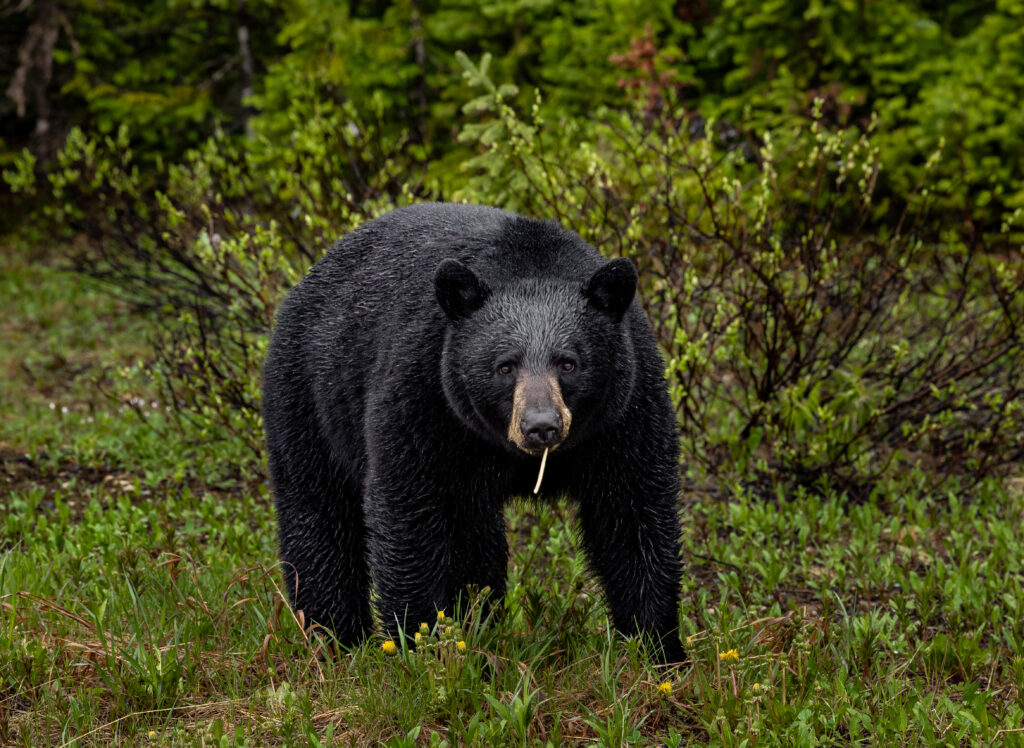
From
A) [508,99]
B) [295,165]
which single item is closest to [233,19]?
[508,99]

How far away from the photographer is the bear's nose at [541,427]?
10.5 ft

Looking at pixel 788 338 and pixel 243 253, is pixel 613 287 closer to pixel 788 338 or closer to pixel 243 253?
pixel 788 338

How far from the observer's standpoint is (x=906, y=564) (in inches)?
204

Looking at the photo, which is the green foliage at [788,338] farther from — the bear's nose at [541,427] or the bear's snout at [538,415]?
the bear's nose at [541,427]

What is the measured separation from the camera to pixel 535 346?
3.43m

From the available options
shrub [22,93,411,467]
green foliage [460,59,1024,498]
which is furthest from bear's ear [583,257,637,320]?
shrub [22,93,411,467]

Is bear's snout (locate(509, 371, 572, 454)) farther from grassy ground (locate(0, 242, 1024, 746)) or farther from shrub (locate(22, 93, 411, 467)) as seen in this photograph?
shrub (locate(22, 93, 411, 467))

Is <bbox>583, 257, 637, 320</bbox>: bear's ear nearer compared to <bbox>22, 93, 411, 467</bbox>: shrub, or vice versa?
<bbox>583, 257, 637, 320</bbox>: bear's ear

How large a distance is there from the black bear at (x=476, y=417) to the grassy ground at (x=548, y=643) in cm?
23

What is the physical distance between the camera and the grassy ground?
338cm

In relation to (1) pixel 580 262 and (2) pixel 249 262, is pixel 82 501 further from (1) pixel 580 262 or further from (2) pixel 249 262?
(1) pixel 580 262

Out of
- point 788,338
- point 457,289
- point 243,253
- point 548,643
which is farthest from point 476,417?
point 243,253

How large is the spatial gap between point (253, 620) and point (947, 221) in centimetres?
908

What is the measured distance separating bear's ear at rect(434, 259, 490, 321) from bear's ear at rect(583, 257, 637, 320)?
358 mm
